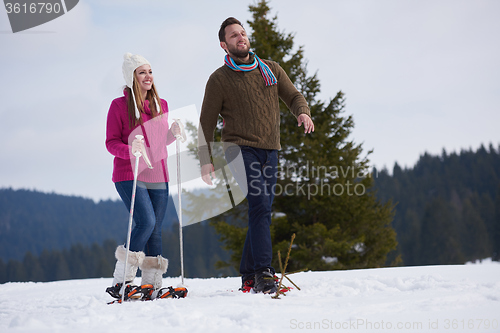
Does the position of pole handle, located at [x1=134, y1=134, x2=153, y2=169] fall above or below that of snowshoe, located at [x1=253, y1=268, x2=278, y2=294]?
above

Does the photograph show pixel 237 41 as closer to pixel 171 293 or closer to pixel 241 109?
pixel 241 109

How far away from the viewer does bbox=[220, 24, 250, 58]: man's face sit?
129 inches

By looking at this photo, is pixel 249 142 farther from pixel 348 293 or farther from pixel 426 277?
pixel 426 277

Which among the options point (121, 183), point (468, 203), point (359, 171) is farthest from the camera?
point (468, 203)

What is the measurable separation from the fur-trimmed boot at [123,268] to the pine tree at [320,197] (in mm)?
7507

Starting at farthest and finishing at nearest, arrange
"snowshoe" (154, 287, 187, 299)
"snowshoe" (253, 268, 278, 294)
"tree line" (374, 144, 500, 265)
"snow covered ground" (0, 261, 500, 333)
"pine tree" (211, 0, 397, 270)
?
"tree line" (374, 144, 500, 265) < "pine tree" (211, 0, 397, 270) < "snowshoe" (154, 287, 187, 299) < "snowshoe" (253, 268, 278, 294) < "snow covered ground" (0, 261, 500, 333)

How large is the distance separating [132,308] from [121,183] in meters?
1.10

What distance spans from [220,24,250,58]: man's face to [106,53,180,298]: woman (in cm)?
68

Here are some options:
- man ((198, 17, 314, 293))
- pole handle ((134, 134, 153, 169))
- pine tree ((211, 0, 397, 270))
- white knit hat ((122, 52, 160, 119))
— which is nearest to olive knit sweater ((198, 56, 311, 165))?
man ((198, 17, 314, 293))

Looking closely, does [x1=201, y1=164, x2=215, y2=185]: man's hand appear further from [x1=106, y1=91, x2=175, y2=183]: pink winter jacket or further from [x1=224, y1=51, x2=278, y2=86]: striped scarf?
[x1=224, y1=51, x2=278, y2=86]: striped scarf

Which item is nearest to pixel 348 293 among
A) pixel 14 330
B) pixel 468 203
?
pixel 14 330

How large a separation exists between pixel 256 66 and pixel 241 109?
42 centimetres

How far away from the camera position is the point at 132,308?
236cm

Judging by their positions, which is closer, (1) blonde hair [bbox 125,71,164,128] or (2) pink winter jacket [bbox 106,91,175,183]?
(2) pink winter jacket [bbox 106,91,175,183]
